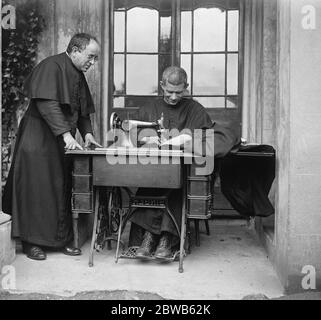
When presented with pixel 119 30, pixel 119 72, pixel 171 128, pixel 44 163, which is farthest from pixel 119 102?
pixel 44 163

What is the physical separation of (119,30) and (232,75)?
1.38 metres

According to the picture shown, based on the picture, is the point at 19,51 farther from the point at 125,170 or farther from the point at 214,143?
the point at 214,143

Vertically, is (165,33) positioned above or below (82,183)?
above

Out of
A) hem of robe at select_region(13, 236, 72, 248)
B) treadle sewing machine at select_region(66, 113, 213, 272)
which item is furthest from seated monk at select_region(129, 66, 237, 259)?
hem of robe at select_region(13, 236, 72, 248)

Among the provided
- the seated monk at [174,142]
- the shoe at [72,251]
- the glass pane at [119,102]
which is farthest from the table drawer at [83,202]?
the glass pane at [119,102]

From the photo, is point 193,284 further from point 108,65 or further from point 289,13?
point 108,65

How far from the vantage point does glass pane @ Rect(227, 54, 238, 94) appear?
5.86 meters

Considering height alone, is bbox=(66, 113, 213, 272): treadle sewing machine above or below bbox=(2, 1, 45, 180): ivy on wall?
below

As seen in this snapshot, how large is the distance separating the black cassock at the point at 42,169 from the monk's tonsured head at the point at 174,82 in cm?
82

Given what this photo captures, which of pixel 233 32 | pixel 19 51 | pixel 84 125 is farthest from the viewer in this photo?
pixel 233 32

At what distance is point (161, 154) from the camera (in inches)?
162

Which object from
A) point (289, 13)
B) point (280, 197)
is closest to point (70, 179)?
point (280, 197)

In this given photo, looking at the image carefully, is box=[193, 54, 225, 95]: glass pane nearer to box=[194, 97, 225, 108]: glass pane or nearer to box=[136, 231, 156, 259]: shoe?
box=[194, 97, 225, 108]: glass pane

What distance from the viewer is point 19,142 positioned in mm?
4703
